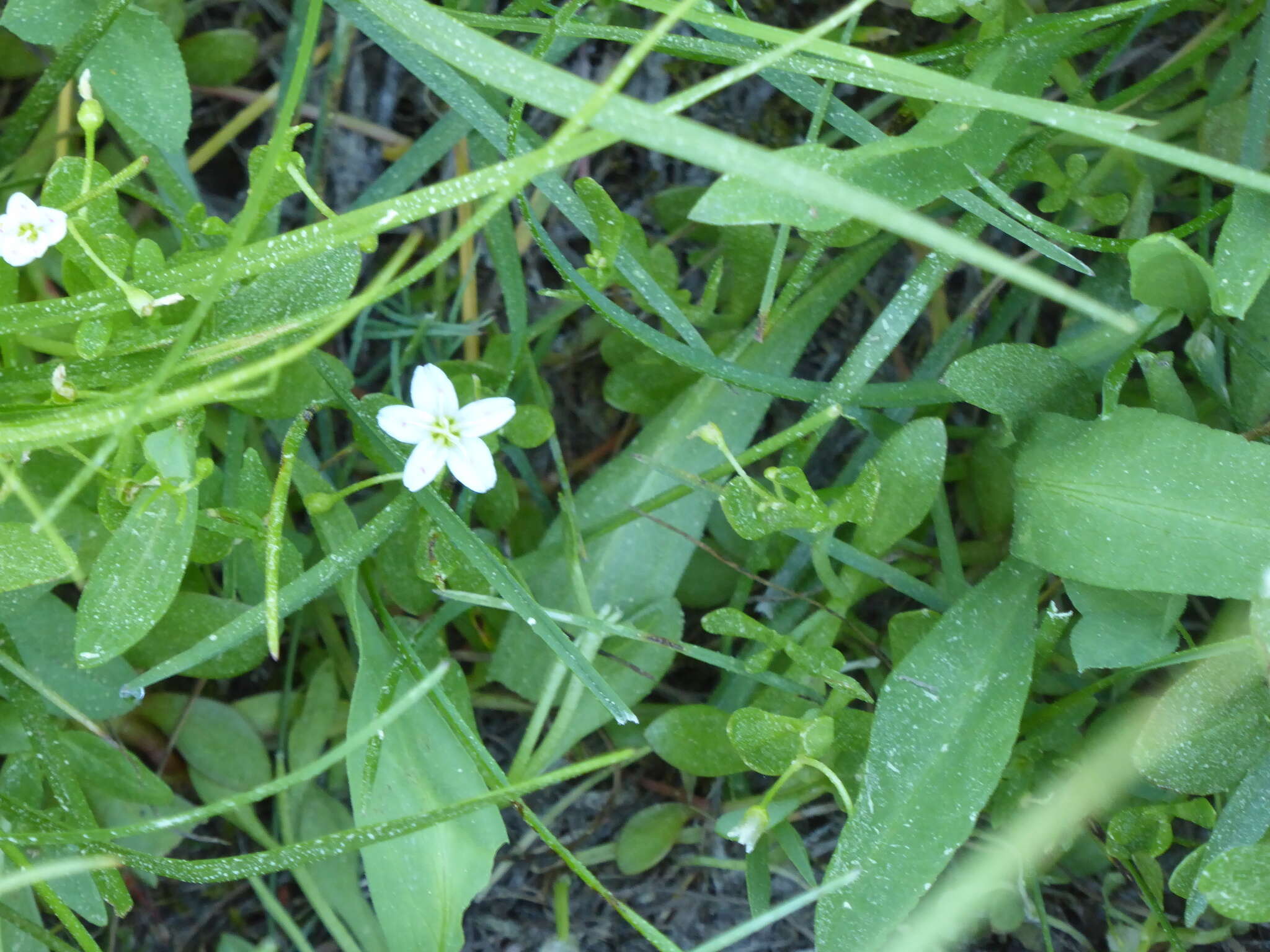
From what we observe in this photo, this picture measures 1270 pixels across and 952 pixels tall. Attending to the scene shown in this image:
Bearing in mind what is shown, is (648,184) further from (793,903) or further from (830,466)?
(793,903)

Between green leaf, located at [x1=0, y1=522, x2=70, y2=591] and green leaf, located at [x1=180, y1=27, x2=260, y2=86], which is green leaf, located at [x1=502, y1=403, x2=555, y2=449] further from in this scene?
green leaf, located at [x1=180, y1=27, x2=260, y2=86]

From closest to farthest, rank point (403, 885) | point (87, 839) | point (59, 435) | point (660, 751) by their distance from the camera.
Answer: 1. point (59, 435)
2. point (87, 839)
3. point (403, 885)
4. point (660, 751)

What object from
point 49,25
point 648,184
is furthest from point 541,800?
point 49,25

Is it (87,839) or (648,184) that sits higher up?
(648,184)

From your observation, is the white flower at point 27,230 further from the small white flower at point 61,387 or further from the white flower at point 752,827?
the white flower at point 752,827

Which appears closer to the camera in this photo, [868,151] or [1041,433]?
[868,151]

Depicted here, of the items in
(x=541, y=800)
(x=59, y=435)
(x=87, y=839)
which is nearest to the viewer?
(x=59, y=435)

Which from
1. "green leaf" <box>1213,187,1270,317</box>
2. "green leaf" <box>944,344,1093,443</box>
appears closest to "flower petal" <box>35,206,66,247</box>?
"green leaf" <box>944,344,1093,443</box>

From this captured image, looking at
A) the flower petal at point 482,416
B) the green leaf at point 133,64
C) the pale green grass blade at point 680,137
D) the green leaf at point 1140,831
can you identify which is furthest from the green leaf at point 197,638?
the green leaf at point 1140,831
